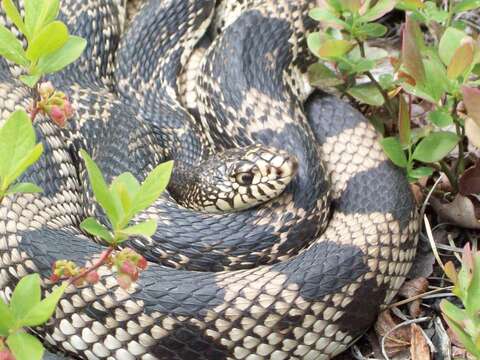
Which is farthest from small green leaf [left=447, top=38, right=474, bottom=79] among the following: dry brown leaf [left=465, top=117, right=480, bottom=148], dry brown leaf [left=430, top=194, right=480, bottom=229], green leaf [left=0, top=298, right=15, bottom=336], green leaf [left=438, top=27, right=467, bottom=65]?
green leaf [left=0, top=298, right=15, bottom=336]

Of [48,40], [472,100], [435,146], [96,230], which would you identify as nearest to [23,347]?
[96,230]

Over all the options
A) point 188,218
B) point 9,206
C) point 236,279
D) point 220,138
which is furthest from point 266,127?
point 9,206

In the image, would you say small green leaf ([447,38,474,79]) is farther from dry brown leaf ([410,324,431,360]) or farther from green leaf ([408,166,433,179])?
dry brown leaf ([410,324,431,360])

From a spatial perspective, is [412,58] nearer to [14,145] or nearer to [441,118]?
[441,118]

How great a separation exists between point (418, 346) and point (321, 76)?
160cm

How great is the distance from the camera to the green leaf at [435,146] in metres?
4.34

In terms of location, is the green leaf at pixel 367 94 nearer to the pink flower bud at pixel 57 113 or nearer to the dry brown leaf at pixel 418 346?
the dry brown leaf at pixel 418 346

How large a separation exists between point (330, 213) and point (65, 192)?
142cm

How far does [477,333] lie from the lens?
3172mm

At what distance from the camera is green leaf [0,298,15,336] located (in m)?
2.59

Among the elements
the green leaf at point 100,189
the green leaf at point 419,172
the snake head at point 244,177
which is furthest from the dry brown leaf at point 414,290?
the green leaf at point 100,189

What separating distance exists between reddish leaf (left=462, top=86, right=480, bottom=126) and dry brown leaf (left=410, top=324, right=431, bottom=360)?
4.02 ft

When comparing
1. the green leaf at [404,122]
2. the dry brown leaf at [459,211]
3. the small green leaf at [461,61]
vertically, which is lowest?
the dry brown leaf at [459,211]

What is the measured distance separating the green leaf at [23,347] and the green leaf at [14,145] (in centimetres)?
46
